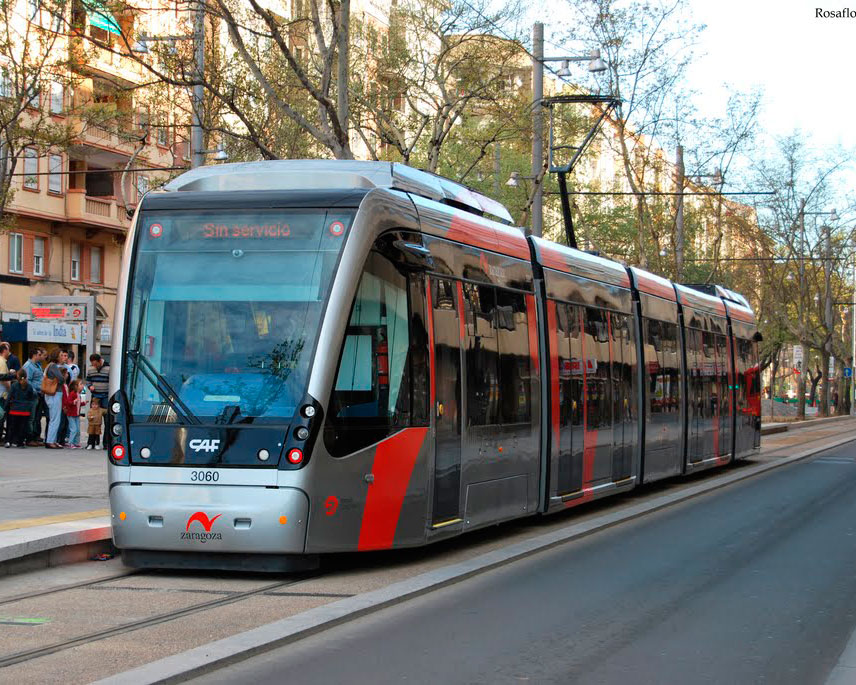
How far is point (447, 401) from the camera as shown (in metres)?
11.2

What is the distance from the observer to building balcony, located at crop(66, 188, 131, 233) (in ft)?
151

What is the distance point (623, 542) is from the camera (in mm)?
12906

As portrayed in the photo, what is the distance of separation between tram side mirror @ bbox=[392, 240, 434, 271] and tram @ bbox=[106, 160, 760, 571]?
0.02 m

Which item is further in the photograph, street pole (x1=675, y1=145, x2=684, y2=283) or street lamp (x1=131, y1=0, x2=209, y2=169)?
street pole (x1=675, y1=145, x2=684, y2=283)

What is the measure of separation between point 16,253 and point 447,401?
116 ft

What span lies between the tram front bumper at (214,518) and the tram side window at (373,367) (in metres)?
0.56

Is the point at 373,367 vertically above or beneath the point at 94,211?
beneath

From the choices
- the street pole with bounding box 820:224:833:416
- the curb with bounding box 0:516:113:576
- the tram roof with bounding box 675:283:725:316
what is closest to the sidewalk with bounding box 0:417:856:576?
the curb with bounding box 0:516:113:576

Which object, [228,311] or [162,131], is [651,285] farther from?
[162,131]

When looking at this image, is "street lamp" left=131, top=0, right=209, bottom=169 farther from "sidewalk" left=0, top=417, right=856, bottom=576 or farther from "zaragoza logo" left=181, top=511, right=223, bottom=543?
"zaragoza logo" left=181, top=511, right=223, bottom=543

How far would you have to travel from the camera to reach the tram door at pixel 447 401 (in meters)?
11.0

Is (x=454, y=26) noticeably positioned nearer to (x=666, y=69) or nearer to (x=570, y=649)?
(x=666, y=69)

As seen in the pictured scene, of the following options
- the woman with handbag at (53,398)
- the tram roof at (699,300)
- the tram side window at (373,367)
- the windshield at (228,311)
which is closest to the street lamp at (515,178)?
the tram roof at (699,300)

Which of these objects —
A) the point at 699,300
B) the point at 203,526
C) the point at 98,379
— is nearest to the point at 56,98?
the point at 98,379
